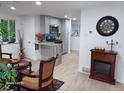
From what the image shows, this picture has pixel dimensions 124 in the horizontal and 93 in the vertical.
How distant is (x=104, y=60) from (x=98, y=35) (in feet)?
2.77

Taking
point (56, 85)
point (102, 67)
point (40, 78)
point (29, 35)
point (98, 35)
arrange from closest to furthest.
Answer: point (40, 78)
point (56, 85)
point (102, 67)
point (98, 35)
point (29, 35)

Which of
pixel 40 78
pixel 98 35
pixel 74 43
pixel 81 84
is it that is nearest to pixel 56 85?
pixel 81 84

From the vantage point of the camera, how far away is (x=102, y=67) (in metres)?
3.70

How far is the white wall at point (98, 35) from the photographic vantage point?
138 inches

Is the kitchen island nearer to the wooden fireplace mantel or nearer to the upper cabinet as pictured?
the upper cabinet

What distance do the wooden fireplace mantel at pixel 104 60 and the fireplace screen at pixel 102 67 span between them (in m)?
0.07

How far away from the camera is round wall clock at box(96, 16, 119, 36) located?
11.8 feet

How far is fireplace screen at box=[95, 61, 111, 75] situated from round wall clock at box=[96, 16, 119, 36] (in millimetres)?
904

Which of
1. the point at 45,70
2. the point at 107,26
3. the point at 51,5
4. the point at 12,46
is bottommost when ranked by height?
the point at 45,70

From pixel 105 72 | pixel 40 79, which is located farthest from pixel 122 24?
pixel 40 79

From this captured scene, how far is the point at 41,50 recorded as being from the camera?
6090 millimetres

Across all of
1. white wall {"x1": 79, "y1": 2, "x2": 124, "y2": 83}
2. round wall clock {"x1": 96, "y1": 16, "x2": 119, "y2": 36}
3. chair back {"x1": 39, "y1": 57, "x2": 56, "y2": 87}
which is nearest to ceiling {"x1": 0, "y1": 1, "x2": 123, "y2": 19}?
white wall {"x1": 79, "y1": 2, "x2": 124, "y2": 83}

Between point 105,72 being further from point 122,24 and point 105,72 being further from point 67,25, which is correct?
point 67,25

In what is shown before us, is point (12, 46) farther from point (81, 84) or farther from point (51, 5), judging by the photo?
point (81, 84)
